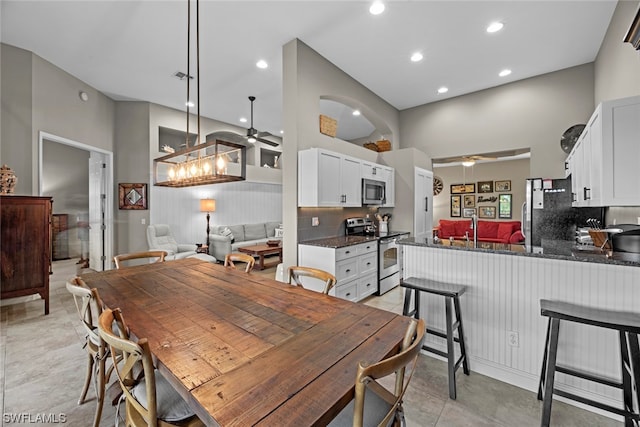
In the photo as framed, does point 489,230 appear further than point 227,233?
Yes

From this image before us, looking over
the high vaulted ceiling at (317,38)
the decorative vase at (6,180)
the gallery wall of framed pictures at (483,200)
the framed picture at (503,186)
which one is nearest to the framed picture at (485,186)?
the gallery wall of framed pictures at (483,200)

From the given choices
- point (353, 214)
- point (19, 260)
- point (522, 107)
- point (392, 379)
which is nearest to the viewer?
point (392, 379)

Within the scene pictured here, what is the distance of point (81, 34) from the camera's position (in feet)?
11.1

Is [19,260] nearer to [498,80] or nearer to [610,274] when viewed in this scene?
[610,274]

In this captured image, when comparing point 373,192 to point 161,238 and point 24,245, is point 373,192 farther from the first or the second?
point 24,245

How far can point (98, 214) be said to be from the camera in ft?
17.7

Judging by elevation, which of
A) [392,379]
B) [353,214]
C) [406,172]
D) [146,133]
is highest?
[146,133]

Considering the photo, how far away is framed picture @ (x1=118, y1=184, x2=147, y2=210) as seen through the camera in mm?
5398

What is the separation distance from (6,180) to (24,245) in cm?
80

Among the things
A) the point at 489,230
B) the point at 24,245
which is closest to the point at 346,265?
the point at 24,245

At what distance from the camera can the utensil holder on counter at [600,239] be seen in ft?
6.82

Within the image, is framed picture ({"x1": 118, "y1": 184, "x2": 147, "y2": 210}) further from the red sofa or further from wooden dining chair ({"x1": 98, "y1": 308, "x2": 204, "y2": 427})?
the red sofa

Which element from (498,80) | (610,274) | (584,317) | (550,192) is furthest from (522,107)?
(584,317)

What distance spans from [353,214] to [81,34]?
446cm
